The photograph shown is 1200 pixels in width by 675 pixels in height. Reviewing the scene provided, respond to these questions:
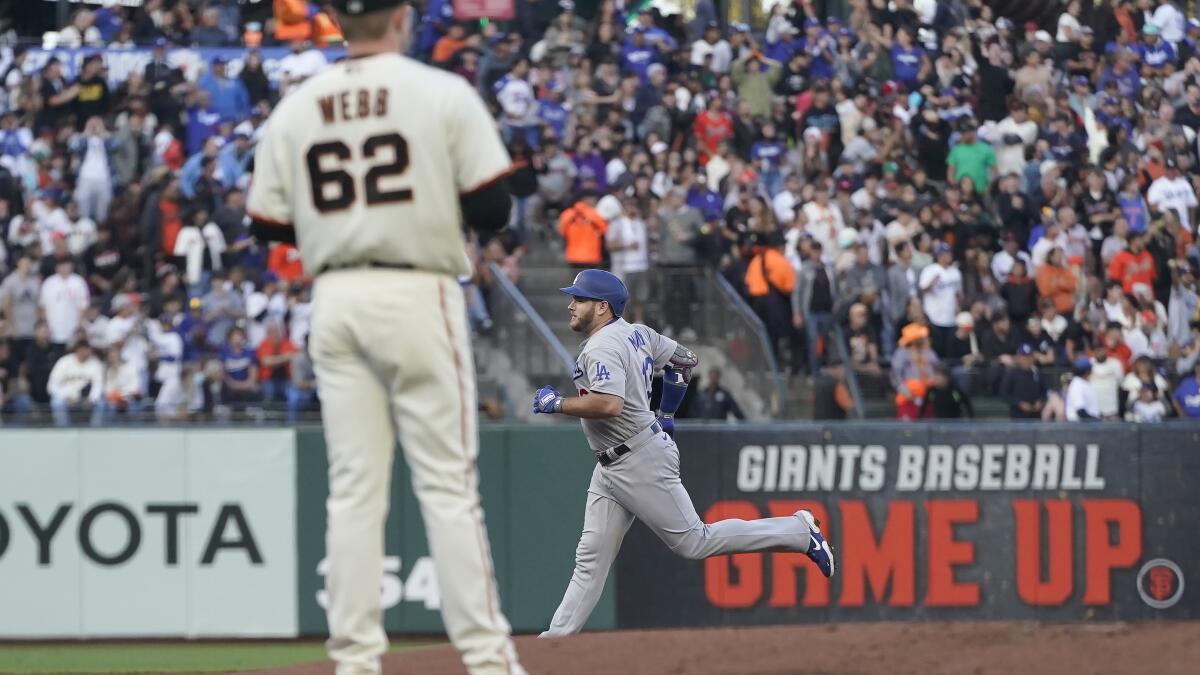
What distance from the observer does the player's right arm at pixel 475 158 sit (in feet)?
16.4

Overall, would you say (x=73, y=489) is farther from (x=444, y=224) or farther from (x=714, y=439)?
(x=444, y=224)

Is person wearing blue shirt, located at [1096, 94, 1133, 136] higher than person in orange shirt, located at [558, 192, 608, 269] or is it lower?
higher

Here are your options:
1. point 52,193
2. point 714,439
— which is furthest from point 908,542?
point 52,193

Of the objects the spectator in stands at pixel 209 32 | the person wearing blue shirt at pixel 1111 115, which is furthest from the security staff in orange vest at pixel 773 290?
the spectator in stands at pixel 209 32

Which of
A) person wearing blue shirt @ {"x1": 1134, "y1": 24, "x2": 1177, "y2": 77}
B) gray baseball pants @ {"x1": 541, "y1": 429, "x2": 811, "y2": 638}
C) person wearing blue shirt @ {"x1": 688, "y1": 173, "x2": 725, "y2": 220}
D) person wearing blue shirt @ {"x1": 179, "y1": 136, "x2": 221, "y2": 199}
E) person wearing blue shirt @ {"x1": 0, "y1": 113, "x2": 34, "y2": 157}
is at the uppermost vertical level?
person wearing blue shirt @ {"x1": 1134, "y1": 24, "x2": 1177, "y2": 77}

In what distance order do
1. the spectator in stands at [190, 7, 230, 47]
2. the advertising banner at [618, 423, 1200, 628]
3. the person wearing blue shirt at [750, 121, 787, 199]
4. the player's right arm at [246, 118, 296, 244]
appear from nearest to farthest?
the player's right arm at [246, 118, 296, 244] < the advertising banner at [618, 423, 1200, 628] < the person wearing blue shirt at [750, 121, 787, 199] < the spectator in stands at [190, 7, 230, 47]

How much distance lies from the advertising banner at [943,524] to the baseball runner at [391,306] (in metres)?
8.93

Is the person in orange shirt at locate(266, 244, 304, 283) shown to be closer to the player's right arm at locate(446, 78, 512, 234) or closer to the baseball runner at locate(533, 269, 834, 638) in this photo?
the baseball runner at locate(533, 269, 834, 638)

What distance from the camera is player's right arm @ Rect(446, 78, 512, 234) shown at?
500cm

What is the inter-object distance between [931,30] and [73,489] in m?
13.2

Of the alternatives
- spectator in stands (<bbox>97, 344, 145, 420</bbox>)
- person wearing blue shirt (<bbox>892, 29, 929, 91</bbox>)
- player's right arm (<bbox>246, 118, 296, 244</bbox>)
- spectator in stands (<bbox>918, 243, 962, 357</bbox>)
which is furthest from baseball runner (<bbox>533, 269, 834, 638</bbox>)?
person wearing blue shirt (<bbox>892, 29, 929, 91</bbox>)

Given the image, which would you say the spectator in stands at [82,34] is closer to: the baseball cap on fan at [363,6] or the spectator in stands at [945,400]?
the spectator in stands at [945,400]

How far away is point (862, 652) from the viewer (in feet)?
23.7

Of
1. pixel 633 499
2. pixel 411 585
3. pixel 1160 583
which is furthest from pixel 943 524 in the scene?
pixel 633 499
